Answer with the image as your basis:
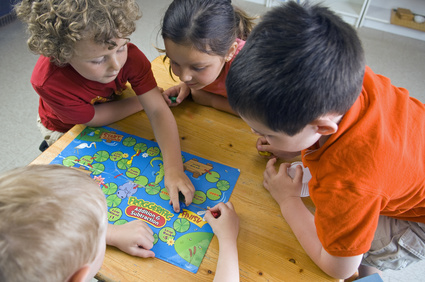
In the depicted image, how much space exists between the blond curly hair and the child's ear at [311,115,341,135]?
51 cm

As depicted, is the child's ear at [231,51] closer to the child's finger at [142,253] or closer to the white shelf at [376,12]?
the child's finger at [142,253]

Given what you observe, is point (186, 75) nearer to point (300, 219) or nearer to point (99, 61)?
point (99, 61)

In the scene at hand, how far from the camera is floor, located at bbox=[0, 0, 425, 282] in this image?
1586mm

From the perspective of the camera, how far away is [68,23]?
26.0 inches

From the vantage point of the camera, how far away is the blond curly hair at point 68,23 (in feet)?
2.16

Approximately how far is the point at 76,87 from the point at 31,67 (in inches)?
59.5

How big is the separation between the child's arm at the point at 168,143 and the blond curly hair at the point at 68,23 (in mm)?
227

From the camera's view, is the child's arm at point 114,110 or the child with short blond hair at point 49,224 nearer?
the child with short blond hair at point 49,224

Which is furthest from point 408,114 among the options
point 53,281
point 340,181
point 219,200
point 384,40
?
point 384,40

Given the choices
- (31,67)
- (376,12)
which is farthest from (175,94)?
(376,12)

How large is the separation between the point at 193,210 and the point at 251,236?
146 mm

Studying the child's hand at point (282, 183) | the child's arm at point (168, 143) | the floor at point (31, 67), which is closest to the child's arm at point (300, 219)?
the child's hand at point (282, 183)

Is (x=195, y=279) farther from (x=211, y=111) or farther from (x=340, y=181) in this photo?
(x=211, y=111)

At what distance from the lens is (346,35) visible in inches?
18.8
